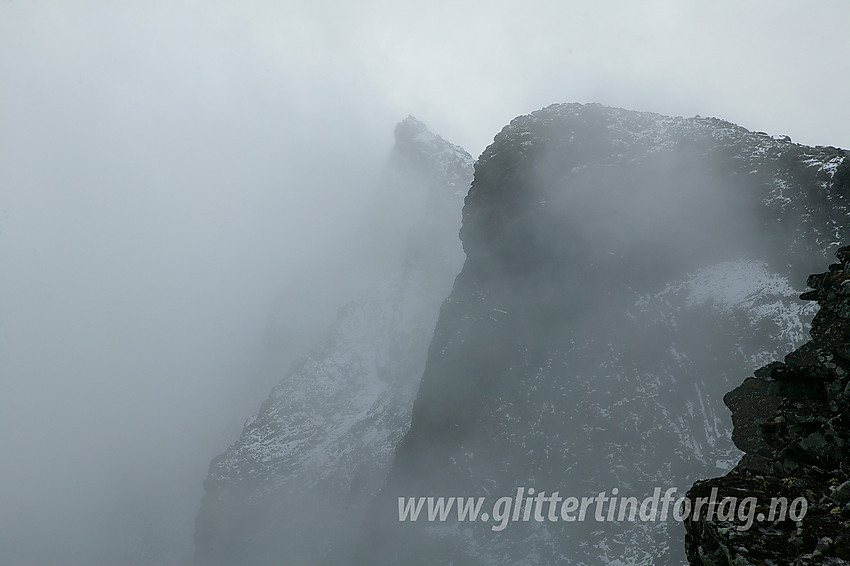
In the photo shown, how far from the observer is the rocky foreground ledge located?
13258mm

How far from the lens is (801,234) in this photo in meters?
48.6

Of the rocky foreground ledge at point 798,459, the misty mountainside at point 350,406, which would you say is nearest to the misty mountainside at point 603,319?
the rocky foreground ledge at point 798,459

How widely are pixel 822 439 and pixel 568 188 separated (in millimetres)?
51298

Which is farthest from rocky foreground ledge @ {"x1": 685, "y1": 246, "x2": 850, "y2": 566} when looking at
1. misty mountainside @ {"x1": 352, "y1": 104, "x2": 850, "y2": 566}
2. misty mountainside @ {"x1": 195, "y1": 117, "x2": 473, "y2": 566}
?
misty mountainside @ {"x1": 195, "y1": 117, "x2": 473, "y2": 566}

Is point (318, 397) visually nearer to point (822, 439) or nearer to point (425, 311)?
point (425, 311)

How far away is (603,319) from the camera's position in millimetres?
58281

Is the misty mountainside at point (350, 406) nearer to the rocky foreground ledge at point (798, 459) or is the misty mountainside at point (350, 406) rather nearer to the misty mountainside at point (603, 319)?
the misty mountainside at point (603, 319)

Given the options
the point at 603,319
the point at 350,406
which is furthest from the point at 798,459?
the point at 350,406

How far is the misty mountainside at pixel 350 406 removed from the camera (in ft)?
326

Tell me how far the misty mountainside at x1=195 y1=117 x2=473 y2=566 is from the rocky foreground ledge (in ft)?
222

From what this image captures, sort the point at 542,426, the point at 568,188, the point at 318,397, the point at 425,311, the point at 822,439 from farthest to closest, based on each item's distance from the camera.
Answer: the point at 425,311 → the point at 318,397 → the point at 568,188 → the point at 542,426 → the point at 822,439

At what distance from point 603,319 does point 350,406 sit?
8073 centimetres

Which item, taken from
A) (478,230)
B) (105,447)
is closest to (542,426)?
(478,230)

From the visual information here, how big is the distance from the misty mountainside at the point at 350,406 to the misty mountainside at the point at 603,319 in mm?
28530
